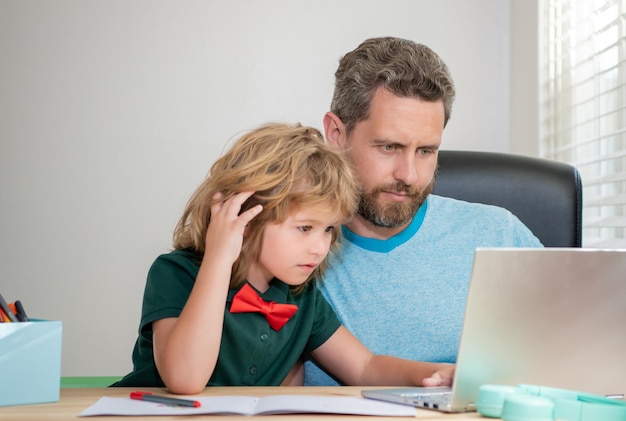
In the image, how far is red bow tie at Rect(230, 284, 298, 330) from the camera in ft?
4.63

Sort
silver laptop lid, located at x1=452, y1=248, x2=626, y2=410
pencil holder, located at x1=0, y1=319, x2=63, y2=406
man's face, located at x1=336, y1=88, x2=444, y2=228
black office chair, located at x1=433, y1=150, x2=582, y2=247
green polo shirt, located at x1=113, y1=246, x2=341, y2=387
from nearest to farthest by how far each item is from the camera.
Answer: silver laptop lid, located at x1=452, y1=248, x2=626, y2=410 → pencil holder, located at x1=0, y1=319, x2=63, y2=406 → green polo shirt, located at x1=113, y1=246, x2=341, y2=387 → man's face, located at x1=336, y1=88, x2=444, y2=228 → black office chair, located at x1=433, y1=150, x2=582, y2=247

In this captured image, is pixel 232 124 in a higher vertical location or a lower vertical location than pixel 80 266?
higher

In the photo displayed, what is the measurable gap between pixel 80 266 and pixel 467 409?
2.20m

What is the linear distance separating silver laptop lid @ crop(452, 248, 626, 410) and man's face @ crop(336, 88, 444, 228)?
684 millimetres

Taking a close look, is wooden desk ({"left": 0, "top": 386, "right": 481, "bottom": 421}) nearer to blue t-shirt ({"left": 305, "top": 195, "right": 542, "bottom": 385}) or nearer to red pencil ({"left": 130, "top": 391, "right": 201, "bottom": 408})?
red pencil ({"left": 130, "top": 391, "right": 201, "bottom": 408})

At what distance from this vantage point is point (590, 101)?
91.4 inches

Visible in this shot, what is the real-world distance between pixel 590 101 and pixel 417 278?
923mm

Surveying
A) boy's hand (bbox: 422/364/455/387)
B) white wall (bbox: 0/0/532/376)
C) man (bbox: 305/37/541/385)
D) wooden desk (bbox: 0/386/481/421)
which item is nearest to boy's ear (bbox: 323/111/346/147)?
man (bbox: 305/37/541/385)

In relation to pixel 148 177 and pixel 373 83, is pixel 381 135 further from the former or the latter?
pixel 148 177

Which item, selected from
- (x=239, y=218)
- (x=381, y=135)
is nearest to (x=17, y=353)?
(x=239, y=218)

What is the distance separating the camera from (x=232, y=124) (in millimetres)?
2975

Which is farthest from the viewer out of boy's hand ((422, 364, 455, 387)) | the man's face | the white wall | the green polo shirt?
the white wall

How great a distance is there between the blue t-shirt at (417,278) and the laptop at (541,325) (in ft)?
2.01

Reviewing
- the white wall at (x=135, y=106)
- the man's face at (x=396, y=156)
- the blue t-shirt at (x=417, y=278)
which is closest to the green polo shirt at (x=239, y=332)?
the blue t-shirt at (x=417, y=278)
